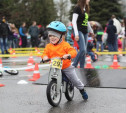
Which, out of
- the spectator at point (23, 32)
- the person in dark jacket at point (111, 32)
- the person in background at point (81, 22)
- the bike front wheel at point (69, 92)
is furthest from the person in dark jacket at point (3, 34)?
the bike front wheel at point (69, 92)

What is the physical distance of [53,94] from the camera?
5578 millimetres

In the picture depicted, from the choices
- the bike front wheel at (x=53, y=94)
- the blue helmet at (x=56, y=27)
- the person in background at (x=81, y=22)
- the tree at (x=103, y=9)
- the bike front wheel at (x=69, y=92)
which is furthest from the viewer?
the tree at (x=103, y=9)

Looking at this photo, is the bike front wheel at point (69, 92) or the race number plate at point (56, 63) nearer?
the race number plate at point (56, 63)

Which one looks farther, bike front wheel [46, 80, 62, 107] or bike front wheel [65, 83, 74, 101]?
bike front wheel [65, 83, 74, 101]

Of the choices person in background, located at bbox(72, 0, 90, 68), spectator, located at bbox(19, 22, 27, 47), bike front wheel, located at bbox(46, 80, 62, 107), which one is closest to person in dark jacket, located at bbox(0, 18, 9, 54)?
spectator, located at bbox(19, 22, 27, 47)

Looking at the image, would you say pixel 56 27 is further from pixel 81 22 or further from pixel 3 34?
pixel 3 34

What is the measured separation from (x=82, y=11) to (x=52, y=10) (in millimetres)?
45002

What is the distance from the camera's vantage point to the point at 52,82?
5.53m

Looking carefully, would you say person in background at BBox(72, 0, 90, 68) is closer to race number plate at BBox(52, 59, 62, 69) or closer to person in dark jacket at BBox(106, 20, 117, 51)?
race number plate at BBox(52, 59, 62, 69)

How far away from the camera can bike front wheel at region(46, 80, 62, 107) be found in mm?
5394

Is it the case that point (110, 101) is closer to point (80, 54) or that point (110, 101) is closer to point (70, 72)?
point (70, 72)

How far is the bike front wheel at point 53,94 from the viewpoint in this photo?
539 centimetres

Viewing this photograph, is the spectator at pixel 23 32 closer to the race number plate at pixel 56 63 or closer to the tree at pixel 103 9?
the race number plate at pixel 56 63

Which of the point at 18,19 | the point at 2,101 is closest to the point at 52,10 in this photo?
the point at 18,19
